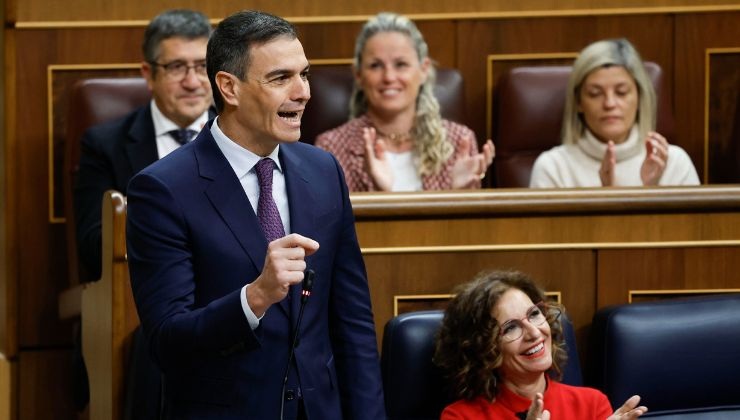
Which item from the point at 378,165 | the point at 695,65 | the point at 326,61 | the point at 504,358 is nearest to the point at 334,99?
the point at 326,61

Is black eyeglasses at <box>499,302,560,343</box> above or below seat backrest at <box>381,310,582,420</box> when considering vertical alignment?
above

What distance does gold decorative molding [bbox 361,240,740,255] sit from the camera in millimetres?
1456

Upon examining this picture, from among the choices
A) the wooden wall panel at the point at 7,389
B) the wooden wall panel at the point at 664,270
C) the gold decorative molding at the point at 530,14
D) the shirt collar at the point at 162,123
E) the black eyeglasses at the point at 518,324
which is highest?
the gold decorative molding at the point at 530,14

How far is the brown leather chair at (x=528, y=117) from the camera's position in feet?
6.58

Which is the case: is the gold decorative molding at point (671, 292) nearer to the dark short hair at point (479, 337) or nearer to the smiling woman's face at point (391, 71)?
the dark short hair at point (479, 337)

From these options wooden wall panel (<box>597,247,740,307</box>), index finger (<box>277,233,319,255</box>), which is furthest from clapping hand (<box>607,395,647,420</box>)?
index finger (<box>277,233,319,255</box>)

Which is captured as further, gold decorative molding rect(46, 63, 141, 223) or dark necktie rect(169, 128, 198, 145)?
gold decorative molding rect(46, 63, 141, 223)

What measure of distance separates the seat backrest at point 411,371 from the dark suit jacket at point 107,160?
531 millimetres

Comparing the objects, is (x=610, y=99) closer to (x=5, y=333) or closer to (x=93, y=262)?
(x=93, y=262)

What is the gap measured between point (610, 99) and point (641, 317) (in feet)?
1.96

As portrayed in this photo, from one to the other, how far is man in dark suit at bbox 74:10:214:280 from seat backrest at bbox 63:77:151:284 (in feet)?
0.24

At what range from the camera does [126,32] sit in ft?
6.55

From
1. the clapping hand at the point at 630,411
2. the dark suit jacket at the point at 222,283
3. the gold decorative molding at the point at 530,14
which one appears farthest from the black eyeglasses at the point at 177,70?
the clapping hand at the point at 630,411

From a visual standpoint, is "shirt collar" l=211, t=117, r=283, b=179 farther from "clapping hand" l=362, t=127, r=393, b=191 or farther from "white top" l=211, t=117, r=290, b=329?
"clapping hand" l=362, t=127, r=393, b=191
